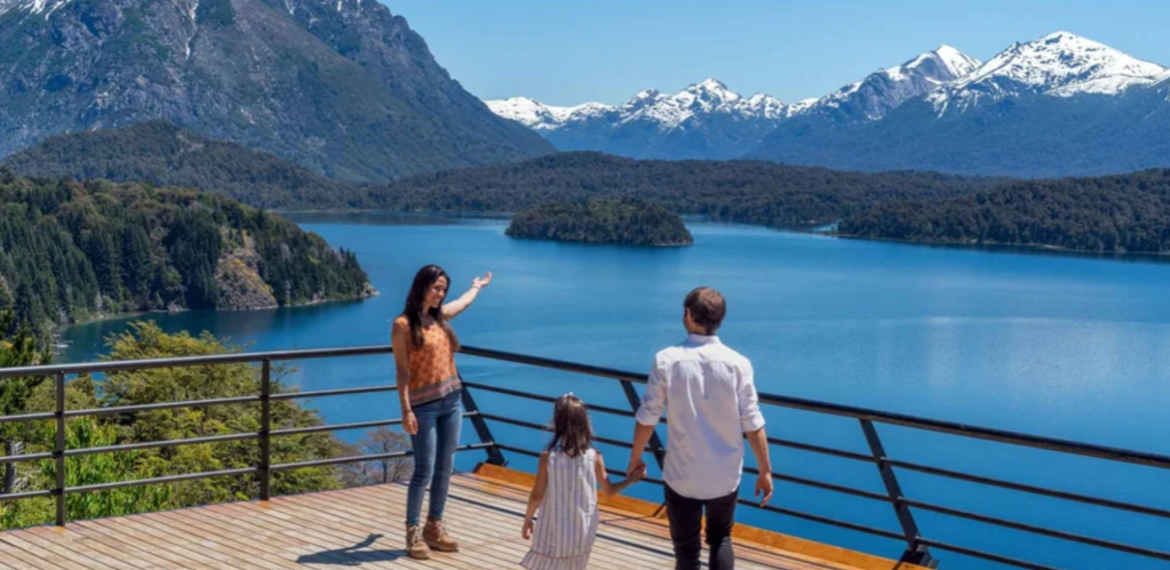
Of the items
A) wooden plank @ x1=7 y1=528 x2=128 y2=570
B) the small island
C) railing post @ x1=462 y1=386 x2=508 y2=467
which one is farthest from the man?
the small island

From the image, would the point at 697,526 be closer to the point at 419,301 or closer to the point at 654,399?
the point at 654,399

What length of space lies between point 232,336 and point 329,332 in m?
6.62

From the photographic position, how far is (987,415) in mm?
→ 45906

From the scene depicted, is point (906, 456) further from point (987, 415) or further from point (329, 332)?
point (329, 332)

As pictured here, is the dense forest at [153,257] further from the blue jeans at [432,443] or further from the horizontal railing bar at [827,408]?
the blue jeans at [432,443]

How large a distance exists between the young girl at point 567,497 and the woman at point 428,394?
1252 mm

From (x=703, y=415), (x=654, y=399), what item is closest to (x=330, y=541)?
(x=654, y=399)

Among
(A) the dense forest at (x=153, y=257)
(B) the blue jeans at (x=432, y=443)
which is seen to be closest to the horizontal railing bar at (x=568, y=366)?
(B) the blue jeans at (x=432, y=443)

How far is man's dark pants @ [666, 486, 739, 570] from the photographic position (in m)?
4.92

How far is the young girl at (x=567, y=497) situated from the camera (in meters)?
4.95

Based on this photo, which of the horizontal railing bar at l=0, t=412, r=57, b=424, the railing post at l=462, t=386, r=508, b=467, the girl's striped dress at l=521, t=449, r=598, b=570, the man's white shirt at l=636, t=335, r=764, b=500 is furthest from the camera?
the railing post at l=462, t=386, r=508, b=467

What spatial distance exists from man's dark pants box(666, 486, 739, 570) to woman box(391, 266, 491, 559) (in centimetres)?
158

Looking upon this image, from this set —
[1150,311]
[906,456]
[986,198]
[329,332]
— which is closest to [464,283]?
[329,332]

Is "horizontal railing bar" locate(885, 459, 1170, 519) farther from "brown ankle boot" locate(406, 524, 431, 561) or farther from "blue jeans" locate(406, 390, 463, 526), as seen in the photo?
"brown ankle boot" locate(406, 524, 431, 561)
